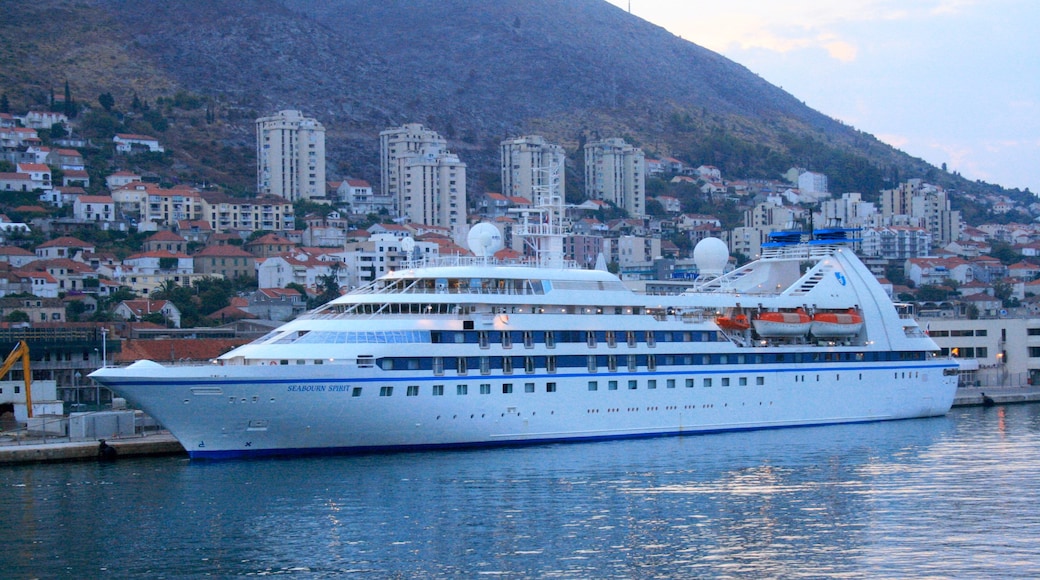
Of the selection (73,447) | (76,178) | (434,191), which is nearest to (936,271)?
(434,191)

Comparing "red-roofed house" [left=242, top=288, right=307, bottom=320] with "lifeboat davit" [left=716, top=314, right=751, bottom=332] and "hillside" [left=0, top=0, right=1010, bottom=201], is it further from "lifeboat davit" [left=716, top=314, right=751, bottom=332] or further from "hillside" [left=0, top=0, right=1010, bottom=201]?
"hillside" [left=0, top=0, right=1010, bottom=201]

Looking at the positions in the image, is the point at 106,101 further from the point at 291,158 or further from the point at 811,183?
the point at 811,183

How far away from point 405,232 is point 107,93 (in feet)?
127

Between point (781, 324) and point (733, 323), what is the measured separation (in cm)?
159

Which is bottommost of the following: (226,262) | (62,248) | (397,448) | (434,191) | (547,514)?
(547,514)

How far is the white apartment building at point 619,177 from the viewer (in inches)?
4717

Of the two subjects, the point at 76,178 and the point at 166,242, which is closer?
the point at 166,242

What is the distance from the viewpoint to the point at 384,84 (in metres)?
150

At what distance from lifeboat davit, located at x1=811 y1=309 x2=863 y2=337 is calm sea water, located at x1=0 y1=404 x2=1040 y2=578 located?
6241 mm

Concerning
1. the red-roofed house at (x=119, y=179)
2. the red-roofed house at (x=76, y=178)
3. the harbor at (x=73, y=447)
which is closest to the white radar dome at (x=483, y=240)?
the harbor at (x=73, y=447)

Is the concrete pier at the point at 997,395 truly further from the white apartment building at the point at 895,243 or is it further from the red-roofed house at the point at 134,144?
the red-roofed house at the point at 134,144

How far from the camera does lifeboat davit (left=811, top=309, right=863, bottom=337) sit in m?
37.5

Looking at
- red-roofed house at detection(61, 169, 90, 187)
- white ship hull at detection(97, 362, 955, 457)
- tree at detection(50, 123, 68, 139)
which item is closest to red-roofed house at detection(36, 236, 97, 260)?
red-roofed house at detection(61, 169, 90, 187)

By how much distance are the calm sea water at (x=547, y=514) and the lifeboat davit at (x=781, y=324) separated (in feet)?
18.0
